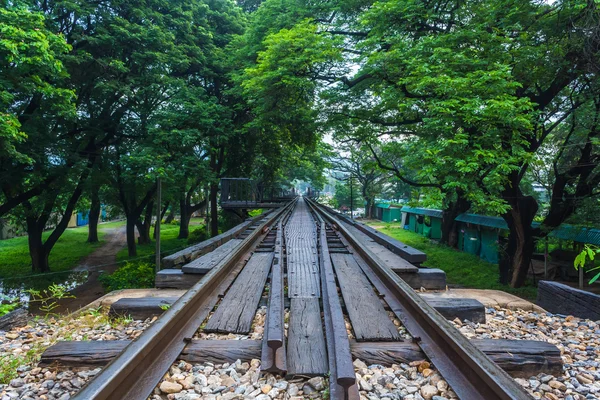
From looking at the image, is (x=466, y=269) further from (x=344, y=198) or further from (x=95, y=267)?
(x=344, y=198)

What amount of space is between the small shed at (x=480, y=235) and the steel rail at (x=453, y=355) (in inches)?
588

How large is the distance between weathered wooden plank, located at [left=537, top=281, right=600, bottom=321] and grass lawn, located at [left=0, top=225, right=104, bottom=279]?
17.7 metres

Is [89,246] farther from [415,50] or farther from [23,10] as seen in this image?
[415,50]

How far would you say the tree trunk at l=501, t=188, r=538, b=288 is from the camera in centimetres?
1119

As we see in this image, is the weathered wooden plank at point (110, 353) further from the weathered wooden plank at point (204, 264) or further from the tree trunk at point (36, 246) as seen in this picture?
the tree trunk at point (36, 246)

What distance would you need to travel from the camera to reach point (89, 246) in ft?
76.0

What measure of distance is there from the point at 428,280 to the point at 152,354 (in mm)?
2859

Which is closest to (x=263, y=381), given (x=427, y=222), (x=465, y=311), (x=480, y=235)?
(x=465, y=311)

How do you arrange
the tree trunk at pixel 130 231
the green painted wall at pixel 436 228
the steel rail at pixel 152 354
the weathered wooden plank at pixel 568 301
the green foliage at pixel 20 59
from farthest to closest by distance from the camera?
the green painted wall at pixel 436 228 < the tree trunk at pixel 130 231 < the green foliage at pixel 20 59 < the weathered wooden plank at pixel 568 301 < the steel rail at pixel 152 354

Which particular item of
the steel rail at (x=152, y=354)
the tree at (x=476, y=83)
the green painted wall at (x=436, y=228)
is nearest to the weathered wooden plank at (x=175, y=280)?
the steel rail at (x=152, y=354)

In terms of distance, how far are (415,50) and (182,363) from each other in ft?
30.4

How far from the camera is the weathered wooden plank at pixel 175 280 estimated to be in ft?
11.8

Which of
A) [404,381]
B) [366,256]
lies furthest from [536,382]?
[366,256]

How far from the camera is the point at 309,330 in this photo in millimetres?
2355
